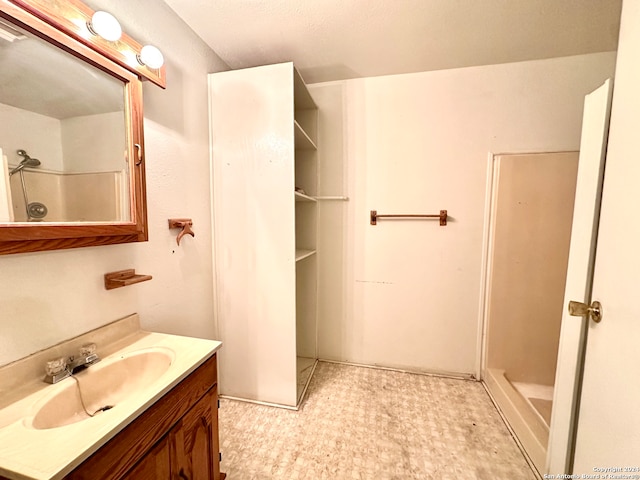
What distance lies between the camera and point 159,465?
28.8 inches

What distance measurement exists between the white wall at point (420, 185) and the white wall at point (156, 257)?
3.03 feet

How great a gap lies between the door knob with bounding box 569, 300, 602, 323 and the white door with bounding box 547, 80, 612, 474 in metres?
0.09

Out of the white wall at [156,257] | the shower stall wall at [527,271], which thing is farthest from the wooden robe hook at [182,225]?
the shower stall wall at [527,271]

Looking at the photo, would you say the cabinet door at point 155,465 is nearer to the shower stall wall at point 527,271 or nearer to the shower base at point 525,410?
the shower base at point 525,410

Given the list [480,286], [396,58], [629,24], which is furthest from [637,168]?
[396,58]

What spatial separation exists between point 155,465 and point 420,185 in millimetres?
2024

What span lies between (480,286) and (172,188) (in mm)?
2176

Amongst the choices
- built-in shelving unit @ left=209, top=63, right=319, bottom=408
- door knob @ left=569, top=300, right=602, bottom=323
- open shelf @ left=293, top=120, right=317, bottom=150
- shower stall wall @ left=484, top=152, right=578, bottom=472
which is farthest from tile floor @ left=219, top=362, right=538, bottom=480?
open shelf @ left=293, top=120, right=317, bottom=150

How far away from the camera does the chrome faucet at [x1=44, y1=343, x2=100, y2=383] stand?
80 cm

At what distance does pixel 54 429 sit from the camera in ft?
1.94

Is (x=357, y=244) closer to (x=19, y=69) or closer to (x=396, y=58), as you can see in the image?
(x=396, y=58)

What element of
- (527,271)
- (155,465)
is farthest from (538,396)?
(155,465)

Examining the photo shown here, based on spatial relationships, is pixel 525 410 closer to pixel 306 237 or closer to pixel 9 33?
pixel 306 237

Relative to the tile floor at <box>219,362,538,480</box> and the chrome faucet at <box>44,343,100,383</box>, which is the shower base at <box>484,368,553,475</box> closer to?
the tile floor at <box>219,362,538,480</box>
